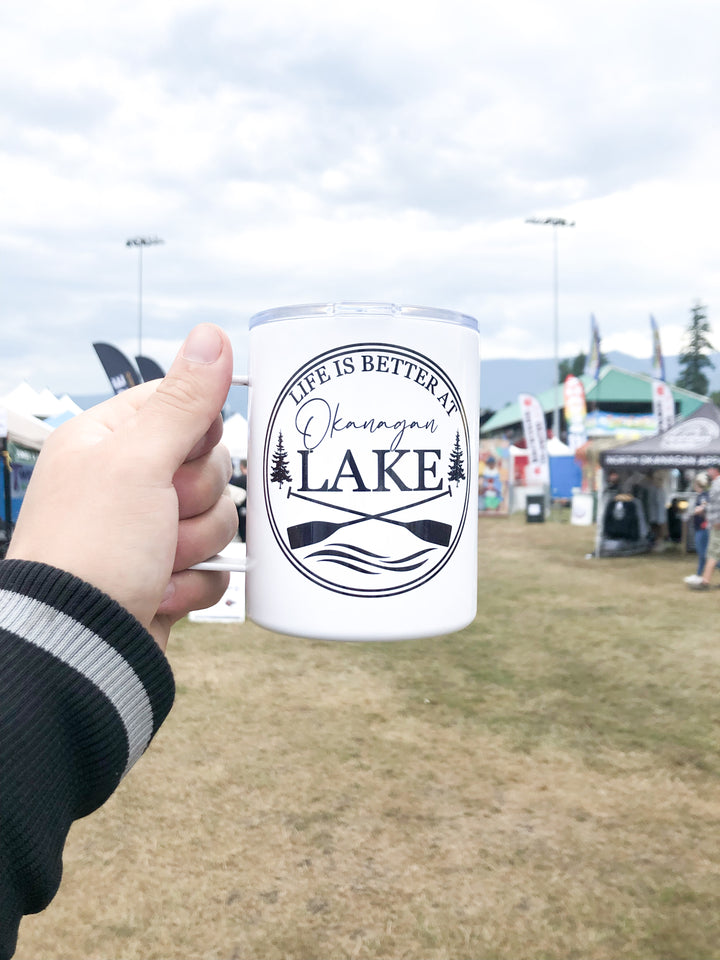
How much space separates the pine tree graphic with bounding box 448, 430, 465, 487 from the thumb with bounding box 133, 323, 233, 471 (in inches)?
14.6

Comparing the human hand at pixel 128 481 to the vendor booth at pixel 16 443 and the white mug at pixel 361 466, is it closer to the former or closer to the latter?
the white mug at pixel 361 466

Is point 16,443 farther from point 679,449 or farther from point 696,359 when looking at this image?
point 696,359

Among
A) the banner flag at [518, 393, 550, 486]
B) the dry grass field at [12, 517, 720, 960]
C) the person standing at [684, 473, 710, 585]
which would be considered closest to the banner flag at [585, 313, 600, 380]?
the banner flag at [518, 393, 550, 486]

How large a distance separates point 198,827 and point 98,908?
575mm

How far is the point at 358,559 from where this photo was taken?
3.74ft

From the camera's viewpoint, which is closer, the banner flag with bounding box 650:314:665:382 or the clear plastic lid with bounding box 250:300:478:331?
the clear plastic lid with bounding box 250:300:478:331

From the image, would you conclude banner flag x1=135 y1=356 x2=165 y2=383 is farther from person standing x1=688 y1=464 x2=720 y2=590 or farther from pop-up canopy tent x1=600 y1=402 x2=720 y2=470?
person standing x1=688 y1=464 x2=720 y2=590

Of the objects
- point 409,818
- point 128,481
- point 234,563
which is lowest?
point 409,818

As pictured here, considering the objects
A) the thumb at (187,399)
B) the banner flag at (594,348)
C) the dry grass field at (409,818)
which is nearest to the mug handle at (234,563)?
the thumb at (187,399)

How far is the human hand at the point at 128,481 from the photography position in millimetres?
1062

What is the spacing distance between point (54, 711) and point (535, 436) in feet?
69.5

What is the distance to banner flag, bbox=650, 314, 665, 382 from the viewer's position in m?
33.3

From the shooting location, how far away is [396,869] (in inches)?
123

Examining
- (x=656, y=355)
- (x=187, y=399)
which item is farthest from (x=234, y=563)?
(x=656, y=355)
